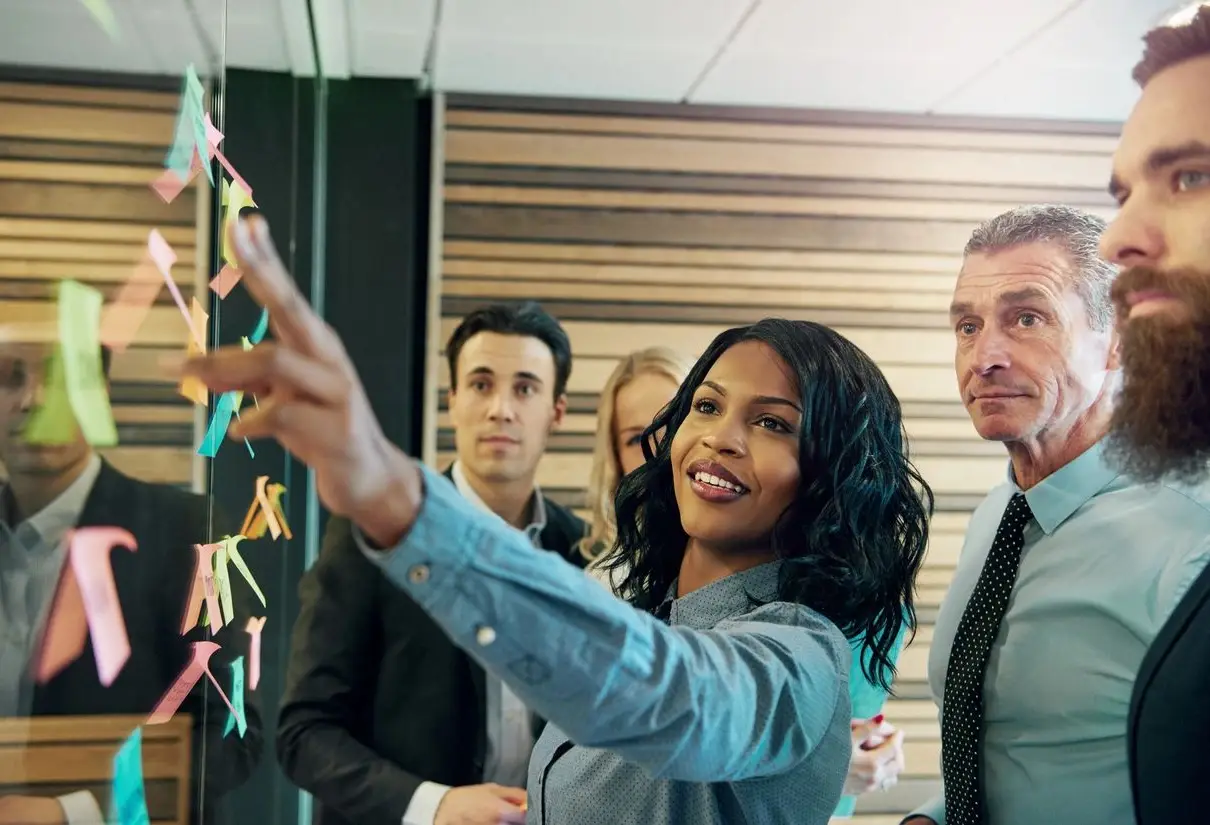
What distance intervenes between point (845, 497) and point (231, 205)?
2.66 ft

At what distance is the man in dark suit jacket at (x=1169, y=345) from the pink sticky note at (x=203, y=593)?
3.02ft

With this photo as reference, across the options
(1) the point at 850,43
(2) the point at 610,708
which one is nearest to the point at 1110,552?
(2) the point at 610,708

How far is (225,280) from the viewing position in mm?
1207

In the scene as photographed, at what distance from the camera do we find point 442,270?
3576mm

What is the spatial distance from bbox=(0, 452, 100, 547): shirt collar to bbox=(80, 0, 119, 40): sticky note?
30 centimetres

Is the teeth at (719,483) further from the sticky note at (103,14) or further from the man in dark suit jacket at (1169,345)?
the sticky note at (103,14)

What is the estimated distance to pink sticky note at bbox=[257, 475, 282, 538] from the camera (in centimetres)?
194

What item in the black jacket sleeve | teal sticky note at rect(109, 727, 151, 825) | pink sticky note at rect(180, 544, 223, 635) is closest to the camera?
teal sticky note at rect(109, 727, 151, 825)

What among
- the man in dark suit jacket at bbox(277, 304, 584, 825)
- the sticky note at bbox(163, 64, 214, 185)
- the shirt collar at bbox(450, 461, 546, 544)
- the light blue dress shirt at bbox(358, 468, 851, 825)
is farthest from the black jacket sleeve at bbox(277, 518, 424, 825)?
the sticky note at bbox(163, 64, 214, 185)

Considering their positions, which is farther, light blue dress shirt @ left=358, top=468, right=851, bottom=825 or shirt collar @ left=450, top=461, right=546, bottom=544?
shirt collar @ left=450, top=461, right=546, bottom=544

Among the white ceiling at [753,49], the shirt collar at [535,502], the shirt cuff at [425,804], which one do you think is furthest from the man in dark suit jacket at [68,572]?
the white ceiling at [753,49]

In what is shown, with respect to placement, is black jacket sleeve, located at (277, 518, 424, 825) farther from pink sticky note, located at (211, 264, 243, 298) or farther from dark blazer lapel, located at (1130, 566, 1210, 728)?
dark blazer lapel, located at (1130, 566, 1210, 728)

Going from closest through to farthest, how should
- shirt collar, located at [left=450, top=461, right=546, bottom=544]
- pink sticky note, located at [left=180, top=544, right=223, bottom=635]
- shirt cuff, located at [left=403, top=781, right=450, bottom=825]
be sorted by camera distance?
1. pink sticky note, located at [left=180, top=544, right=223, bottom=635]
2. shirt cuff, located at [left=403, top=781, right=450, bottom=825]
3. shirt collar, located at [left=450, top=461, right=546, bottom=544]

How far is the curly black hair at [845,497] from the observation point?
123 cm
